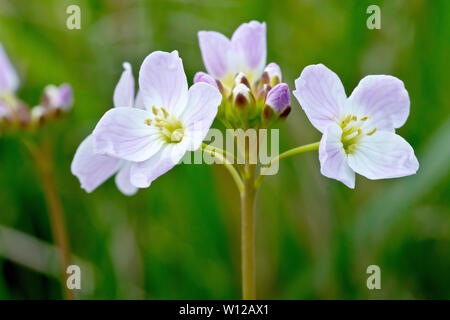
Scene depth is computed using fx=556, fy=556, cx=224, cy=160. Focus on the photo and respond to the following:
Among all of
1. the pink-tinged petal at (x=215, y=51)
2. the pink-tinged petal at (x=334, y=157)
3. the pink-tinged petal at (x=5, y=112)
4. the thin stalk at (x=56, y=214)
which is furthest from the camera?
the pink-tinged petal at (x=5, y=112)

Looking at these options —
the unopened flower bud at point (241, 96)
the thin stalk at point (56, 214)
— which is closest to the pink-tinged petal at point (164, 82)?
the unopened flower bud at point (241, 96)

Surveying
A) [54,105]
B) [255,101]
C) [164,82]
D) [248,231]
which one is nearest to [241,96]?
[255,101]

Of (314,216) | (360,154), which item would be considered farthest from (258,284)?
(360,154)

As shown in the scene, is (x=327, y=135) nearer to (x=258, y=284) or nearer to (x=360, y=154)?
(x=360, y=154)

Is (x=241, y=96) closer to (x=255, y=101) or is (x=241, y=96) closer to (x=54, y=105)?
(x=255, y=101)

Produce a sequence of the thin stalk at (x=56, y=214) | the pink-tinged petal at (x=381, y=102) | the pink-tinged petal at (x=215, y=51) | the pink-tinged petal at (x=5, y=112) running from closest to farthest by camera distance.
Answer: the pink-tinged petal at (x=381, y=102) → the pink-tinged petal at (x=215, y=51) → the thin stalk at (x=56, y=214) → the pink-tinged petal at (x=5, y=112)

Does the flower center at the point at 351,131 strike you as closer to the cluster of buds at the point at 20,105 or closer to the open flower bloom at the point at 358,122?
the open flower bloom at the point at 358,122
